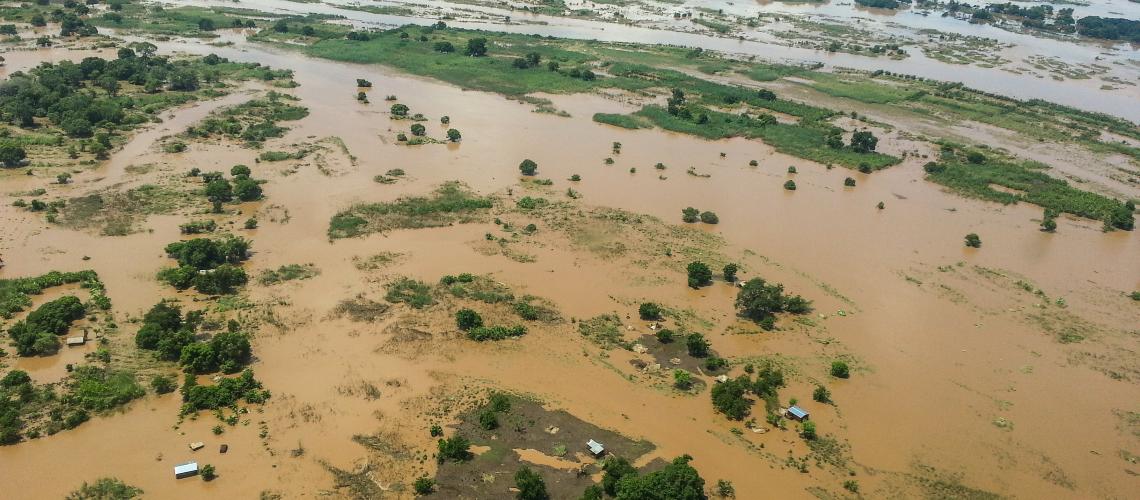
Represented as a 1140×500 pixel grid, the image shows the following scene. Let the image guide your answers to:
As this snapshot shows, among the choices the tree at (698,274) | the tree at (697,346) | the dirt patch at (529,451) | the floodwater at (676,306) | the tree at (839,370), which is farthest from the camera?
the tree at (698,274)

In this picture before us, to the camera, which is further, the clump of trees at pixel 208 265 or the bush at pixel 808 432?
the clump of trees at pixel 208 265

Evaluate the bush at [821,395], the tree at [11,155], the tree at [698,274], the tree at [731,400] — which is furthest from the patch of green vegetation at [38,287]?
the bush at [821,395]

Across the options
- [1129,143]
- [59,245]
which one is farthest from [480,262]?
[1129,143]

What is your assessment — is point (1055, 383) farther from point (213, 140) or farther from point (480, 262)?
point (213, 140)

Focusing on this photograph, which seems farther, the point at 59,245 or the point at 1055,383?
the point at 59,245

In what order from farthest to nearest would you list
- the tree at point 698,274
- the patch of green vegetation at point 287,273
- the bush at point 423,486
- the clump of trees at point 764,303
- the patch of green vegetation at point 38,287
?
the tree at point 698,274 < the patch of green vegetation at point 287,273 < the clump of trees at point 764,303 < the patch of green vegetation at point 38,287 < the bush at point 423,486

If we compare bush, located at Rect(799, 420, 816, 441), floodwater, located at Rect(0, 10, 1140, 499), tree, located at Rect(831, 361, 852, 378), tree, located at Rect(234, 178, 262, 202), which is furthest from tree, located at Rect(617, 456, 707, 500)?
tree, located at Rect(234, 178, 262, 202)

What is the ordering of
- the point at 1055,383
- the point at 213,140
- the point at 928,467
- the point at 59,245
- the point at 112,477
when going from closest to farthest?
the point at 112,477 → the point at 928,467 → the point at 1055,383 → the point at 59,245 → the point at 213,140

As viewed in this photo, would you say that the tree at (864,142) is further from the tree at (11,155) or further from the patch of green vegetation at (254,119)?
the tree at (11,155)
